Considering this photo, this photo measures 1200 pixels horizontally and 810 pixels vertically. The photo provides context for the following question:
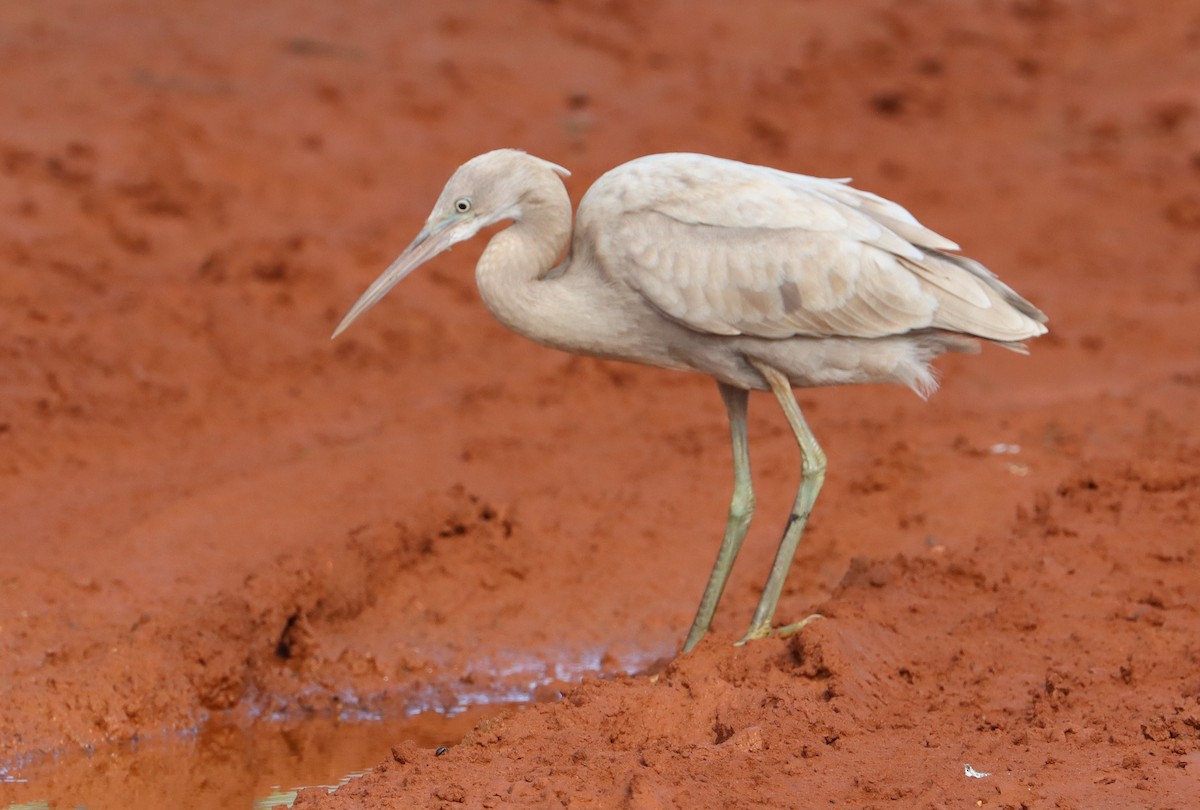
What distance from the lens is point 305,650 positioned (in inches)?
249

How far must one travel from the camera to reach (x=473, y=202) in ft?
18.6

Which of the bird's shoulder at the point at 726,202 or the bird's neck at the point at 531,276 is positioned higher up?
the bird's shoulder at the point at 726,202

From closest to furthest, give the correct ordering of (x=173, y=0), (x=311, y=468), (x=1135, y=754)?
(x=1135, y=754) < (x=311, y=468) < (x=173, y=0)

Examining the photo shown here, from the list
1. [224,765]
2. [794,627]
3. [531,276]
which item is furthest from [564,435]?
[224,765]

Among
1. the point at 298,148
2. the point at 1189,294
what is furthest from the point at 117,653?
the point at 1189,294

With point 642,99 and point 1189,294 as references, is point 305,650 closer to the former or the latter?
point 1189,294

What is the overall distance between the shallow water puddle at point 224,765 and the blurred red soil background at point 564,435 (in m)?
0.11

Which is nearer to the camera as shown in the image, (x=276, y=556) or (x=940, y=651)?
(x=940, y=651)

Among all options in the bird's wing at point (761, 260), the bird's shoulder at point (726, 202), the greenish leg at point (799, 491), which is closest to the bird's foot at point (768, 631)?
the greenish leg at point (799, 491)

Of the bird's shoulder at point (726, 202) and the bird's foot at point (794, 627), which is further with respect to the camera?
the bird's shoulder at point (726, 202)

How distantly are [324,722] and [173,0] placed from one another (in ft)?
27.1

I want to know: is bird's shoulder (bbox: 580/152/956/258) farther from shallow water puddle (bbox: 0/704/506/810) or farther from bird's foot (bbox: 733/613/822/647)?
shallow water puddle (bbox: 0/704/506/810)

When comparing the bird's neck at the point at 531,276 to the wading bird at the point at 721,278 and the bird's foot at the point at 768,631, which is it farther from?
the bird's foot at the point at 768,631

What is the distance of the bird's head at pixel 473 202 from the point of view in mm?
5633
